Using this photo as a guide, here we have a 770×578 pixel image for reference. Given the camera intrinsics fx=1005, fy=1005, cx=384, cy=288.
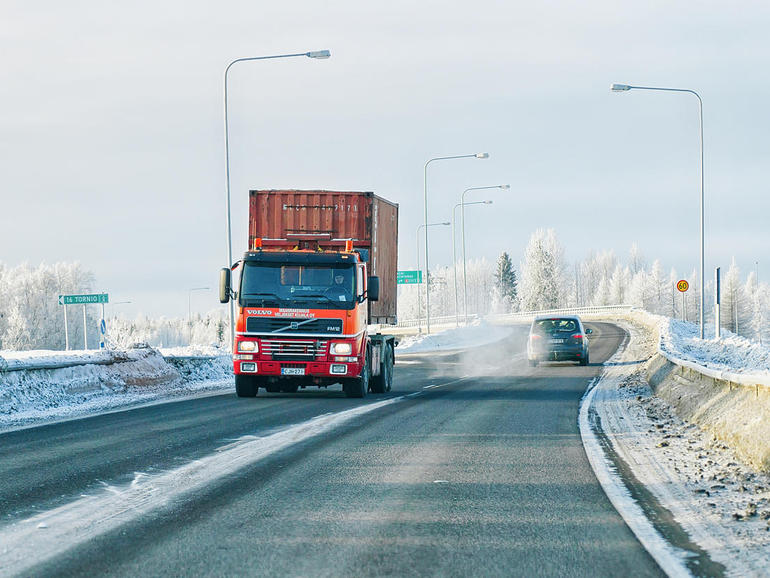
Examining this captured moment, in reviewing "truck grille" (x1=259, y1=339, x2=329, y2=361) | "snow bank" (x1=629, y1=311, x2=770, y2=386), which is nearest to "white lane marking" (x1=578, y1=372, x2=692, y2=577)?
"snow bank" (x1=629, y1=311, x2=770, y2=386)

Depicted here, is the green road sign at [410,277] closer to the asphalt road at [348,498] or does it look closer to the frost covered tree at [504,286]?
the asphalt road at [348,498]

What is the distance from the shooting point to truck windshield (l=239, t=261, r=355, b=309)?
1830 centimetres

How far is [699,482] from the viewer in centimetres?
830

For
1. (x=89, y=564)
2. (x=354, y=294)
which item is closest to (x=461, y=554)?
(x=89, y=564)

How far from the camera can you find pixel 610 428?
43.1 feet

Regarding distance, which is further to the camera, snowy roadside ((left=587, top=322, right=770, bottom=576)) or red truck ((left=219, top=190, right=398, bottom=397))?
red truck ((left=219, top=190, right=398, bottom=397))

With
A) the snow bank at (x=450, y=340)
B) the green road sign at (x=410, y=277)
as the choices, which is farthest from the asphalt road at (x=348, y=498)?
the green road sign at (x=410, y=277)

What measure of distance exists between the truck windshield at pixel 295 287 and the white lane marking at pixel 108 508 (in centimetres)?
729

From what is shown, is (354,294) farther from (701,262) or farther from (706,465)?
(701,262)

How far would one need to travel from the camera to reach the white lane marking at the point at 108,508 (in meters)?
5.72

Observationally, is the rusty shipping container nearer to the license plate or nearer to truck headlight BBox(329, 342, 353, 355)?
truck headlight BBox(329, 342, 353, 355)

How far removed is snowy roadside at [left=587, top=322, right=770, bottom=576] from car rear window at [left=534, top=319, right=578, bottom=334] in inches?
663

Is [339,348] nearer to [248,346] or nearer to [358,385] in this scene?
[358,385]

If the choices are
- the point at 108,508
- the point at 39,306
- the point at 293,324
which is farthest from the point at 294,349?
the point at 39,306
